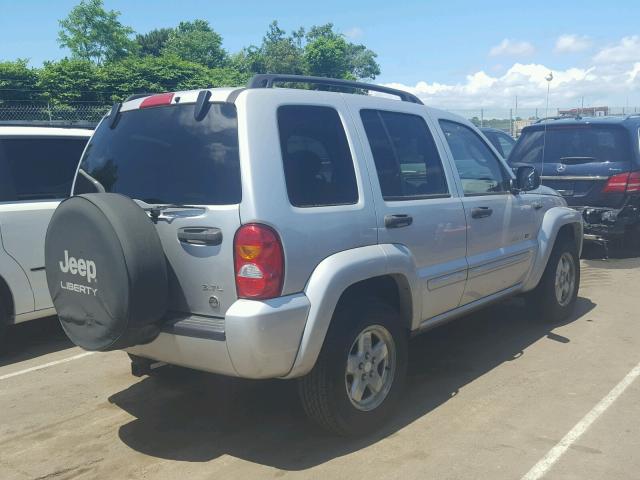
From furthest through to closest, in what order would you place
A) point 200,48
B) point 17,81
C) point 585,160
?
point 200,48 < point 17,81 < point 585,160

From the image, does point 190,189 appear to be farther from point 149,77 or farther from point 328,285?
point 149,77

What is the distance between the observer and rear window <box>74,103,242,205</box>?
3.26m

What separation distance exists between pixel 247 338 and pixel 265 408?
1322 millimetres

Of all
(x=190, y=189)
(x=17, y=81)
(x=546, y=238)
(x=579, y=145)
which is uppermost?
(x=17, y=81)

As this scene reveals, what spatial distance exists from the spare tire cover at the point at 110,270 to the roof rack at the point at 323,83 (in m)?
1.00

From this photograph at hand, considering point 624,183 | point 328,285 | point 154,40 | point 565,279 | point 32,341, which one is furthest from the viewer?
point 154,40

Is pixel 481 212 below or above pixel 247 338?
above

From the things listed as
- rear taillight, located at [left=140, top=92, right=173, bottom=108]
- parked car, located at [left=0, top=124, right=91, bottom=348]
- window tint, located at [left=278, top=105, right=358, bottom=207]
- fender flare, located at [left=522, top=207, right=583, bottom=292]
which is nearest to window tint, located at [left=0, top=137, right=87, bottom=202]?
parked car, located at [left=0, top=124, right=91, bottom=348]

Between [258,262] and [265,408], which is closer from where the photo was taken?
[258,262]

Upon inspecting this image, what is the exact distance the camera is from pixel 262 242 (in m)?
3.08

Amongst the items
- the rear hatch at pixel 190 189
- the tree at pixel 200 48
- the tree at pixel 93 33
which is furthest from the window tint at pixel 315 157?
the tree at pixel 200 48

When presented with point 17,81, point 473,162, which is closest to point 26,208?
point 473,162

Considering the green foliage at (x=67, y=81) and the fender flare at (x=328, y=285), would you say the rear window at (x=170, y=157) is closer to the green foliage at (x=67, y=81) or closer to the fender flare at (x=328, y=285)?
the fender flare at (x=328, y=285)

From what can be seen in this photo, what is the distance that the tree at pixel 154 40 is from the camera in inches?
3108
